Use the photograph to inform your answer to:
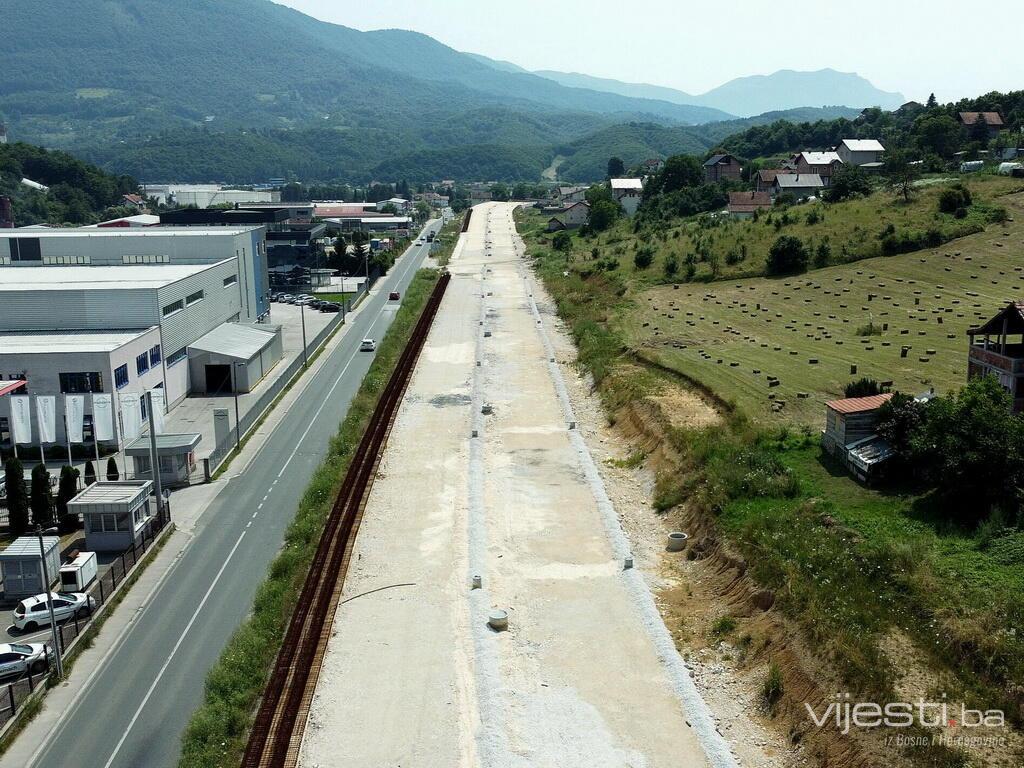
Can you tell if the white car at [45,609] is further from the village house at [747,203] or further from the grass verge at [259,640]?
the village house at [747,203]

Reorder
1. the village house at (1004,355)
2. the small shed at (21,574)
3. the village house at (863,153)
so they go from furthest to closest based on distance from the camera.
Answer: the village house at (863,153), the village house at (1004,355), the small shed at (21,574)

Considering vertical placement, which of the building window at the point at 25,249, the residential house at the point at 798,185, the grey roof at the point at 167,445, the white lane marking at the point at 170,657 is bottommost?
the white lane marking at the point at 170,657

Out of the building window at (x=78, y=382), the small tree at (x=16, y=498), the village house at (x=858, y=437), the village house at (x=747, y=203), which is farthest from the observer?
the village house at (x=747, y=203)

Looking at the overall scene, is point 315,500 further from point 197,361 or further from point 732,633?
point 197,361

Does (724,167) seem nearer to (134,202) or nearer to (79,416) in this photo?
(79,416)

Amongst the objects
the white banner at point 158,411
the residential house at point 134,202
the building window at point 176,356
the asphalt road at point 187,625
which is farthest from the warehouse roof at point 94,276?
the residential house at point 134,202
